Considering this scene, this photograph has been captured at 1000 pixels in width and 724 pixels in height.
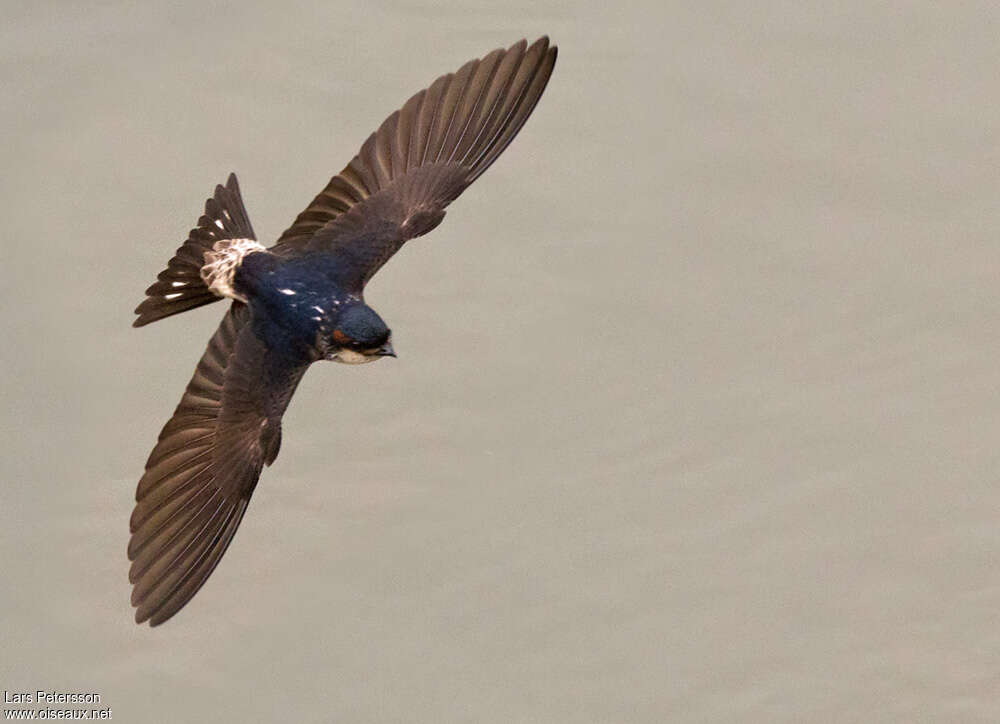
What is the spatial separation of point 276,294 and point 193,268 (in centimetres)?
45

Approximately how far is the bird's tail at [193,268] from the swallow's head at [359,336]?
0.63 m

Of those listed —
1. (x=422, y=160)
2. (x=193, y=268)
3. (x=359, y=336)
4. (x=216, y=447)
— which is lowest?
(x=216, y=447)

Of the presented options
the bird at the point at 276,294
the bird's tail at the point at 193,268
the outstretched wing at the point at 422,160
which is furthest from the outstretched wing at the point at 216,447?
the outstretched wing at the point at 422,160

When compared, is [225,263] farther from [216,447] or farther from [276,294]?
[216,447]

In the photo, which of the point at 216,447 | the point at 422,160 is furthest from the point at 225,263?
the point at 422,160

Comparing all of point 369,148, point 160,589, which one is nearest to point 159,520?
point 160,589

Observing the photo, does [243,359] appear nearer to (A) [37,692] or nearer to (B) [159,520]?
(B) [159,520]

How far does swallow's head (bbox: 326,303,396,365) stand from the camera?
789 centimetres

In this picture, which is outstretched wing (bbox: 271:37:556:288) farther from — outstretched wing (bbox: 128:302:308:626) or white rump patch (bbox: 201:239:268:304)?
outstretched wing (bbox: 128:302:308:626)

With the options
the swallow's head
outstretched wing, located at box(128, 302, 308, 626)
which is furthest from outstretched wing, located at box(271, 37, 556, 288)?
outstretched wing, located at box(128, 302, 308, 626)

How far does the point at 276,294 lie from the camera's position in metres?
8.11

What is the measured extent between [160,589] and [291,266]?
49.8 inches

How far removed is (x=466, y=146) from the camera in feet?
27.9

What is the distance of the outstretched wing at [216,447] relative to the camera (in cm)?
792
